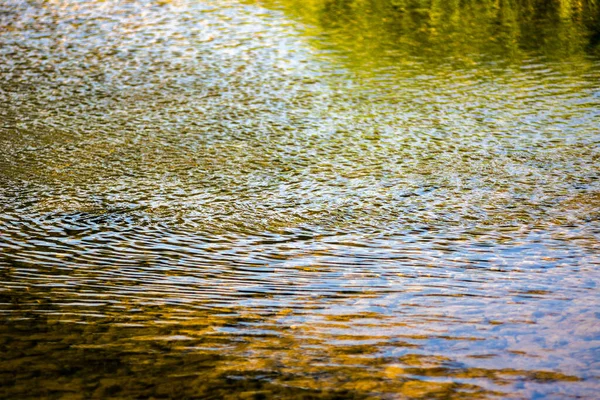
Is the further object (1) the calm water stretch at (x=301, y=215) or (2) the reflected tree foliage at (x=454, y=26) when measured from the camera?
(2) the reflected tree foliage at (x=454, y=26)

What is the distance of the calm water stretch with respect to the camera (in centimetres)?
533

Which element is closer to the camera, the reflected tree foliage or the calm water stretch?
the calm water stretch

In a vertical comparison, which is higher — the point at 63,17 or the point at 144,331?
the point at 63,17

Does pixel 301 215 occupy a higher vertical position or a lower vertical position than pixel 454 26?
lower

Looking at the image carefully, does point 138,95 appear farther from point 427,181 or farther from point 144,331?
point 144,331

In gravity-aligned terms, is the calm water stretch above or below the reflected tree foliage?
below

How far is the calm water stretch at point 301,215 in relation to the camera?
17.5 ft

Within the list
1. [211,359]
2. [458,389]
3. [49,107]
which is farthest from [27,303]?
[49,107]

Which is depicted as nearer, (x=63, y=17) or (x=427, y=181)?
(x=427, y=181)

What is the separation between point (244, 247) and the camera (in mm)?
7238

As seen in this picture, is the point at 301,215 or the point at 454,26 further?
the point at 454,26

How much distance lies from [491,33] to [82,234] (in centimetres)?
1107

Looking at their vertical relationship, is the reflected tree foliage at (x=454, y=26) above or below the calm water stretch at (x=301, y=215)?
above

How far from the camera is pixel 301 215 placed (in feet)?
26.6
